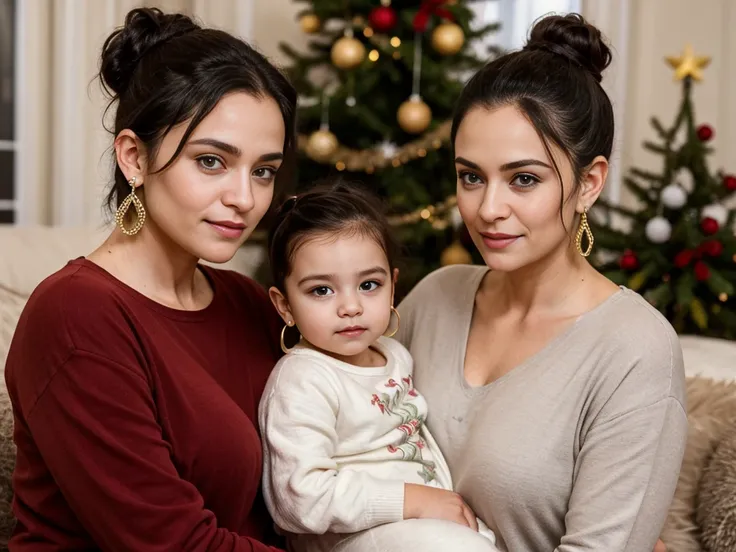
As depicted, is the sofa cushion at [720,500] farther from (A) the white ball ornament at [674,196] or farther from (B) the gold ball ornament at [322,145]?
(B) the gold ball ornament at [322,145]

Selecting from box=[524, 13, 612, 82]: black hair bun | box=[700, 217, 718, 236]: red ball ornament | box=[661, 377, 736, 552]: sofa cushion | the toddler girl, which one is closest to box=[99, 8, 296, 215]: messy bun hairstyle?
the toddler girl

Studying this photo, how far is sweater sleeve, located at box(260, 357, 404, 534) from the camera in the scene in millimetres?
1549

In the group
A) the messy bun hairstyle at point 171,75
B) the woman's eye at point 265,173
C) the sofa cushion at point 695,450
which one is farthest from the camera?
the sofa cushion at point 695,450

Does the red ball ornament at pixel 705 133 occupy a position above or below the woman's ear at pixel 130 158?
above

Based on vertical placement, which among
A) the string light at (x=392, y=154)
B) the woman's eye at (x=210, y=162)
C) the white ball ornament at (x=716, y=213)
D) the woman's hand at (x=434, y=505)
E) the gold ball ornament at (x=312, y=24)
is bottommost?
the woman's hand at (x=434, y=505)

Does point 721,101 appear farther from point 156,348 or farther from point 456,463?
point 156,348

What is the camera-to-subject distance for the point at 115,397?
1.40 metres

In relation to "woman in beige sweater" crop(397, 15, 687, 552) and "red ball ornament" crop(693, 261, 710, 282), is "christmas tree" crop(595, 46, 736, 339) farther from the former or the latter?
"woman in beige sweater" crop(397, 15, 687, 552)

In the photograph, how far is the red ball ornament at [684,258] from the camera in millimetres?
3146

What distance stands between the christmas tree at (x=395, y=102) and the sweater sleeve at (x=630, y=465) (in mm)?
1618

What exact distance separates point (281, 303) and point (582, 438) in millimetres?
636

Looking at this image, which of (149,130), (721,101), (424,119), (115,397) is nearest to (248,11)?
(424,119)

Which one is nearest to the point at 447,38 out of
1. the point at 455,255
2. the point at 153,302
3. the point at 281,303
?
the point at 455,255

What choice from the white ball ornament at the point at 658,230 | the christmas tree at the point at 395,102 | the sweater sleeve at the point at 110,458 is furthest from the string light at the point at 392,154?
the sweater sleeve at the point at 110,458
